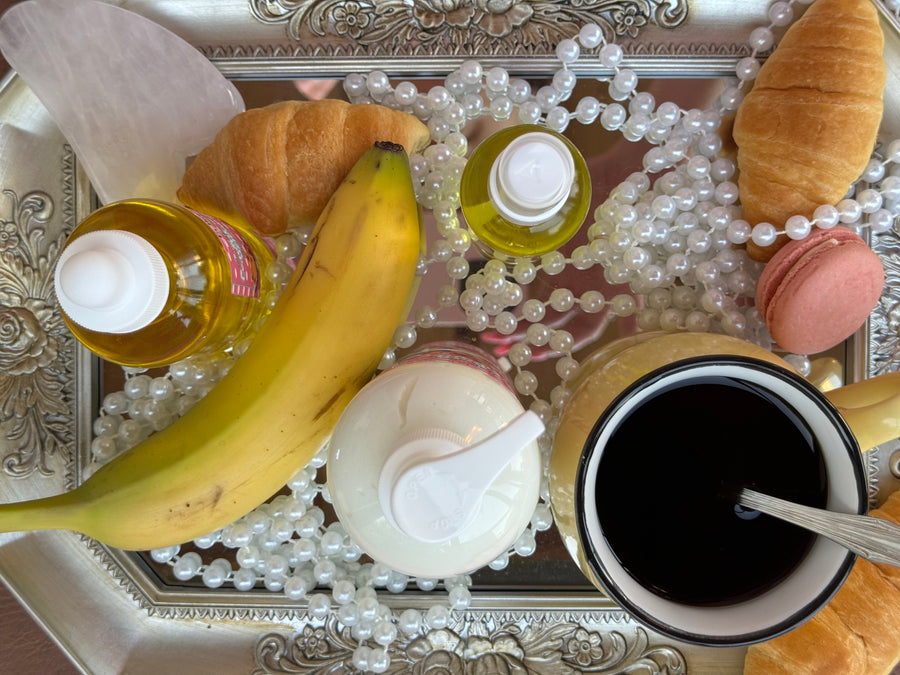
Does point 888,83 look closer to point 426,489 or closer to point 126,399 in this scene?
point 426,489

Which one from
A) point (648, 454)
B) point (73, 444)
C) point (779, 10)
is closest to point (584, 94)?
point (779, 10)

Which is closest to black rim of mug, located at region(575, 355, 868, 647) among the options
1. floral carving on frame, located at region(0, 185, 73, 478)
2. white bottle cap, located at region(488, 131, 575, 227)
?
white bottle cap, located at region(488, 131, 575, 227)

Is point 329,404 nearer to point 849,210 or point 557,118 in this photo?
point 557,118

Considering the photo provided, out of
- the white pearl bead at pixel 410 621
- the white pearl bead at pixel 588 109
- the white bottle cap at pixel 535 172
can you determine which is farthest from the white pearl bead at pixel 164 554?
the white pearl bead at pixel 588 109

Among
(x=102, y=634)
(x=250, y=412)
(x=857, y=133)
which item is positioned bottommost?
(x=102, y=634)

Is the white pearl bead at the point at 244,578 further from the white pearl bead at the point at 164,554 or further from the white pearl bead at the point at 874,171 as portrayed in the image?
the white pearl bead at the point at 874,171
